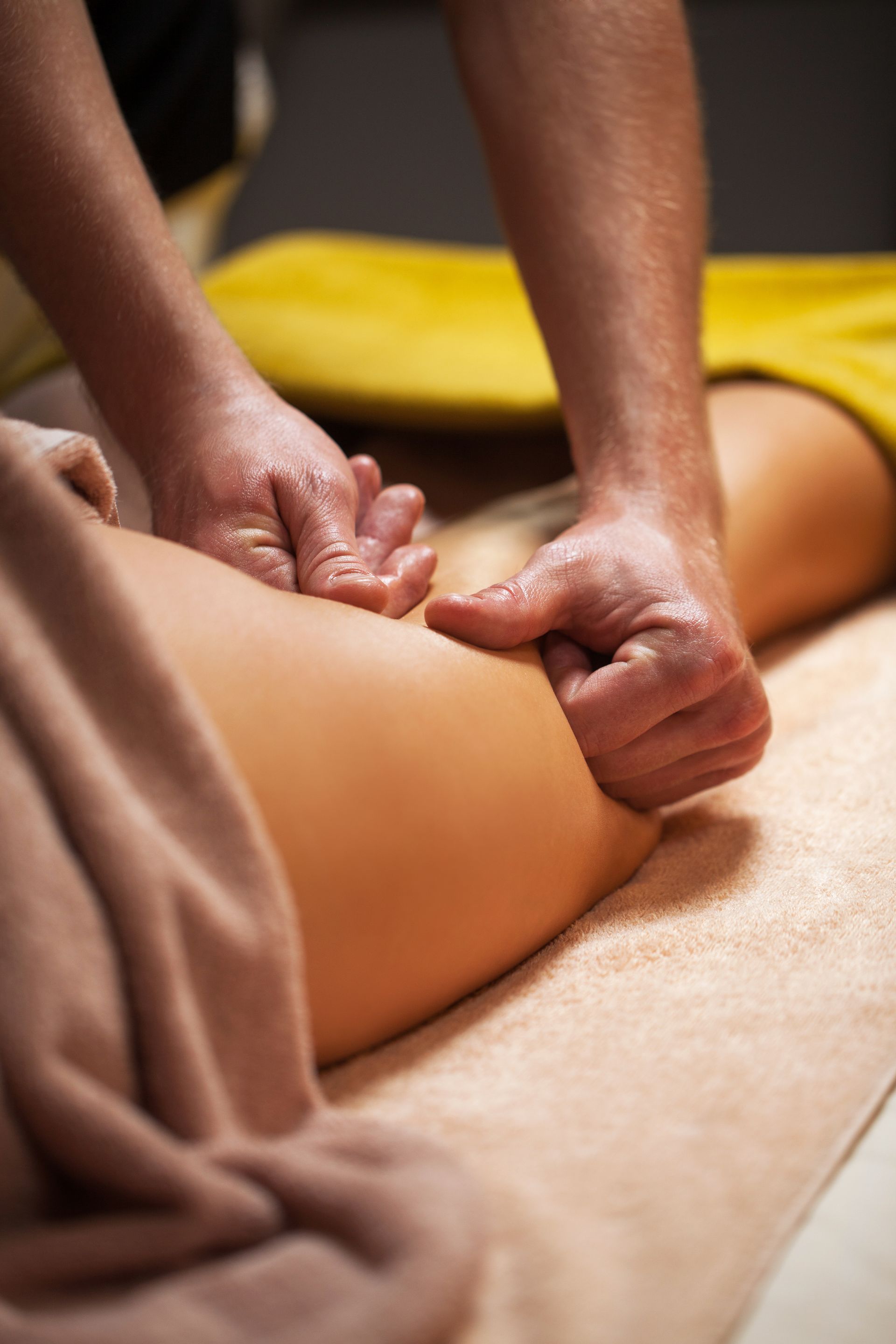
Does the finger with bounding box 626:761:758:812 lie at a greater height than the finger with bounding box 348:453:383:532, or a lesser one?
lesser

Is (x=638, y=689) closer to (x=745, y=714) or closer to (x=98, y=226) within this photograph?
(x=745, y=714)

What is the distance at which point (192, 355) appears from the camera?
63cm

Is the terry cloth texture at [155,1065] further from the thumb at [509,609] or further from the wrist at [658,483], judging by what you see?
the wrist at [658,483]

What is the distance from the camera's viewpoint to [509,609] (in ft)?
1.79

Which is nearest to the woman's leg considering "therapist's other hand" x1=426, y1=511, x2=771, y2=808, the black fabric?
"therapist's other hand" x1=426, y1=511, x2=771, y2=808

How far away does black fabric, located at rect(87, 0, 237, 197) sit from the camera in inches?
49.1

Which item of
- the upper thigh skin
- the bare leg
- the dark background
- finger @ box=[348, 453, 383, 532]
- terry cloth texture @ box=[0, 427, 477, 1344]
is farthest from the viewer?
the dark background

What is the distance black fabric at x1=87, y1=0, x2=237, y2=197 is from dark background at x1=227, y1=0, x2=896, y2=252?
0.49 metres

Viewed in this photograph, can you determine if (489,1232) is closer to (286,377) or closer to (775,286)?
(286,377)

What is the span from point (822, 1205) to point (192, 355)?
56 cm

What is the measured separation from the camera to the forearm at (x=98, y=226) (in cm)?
63

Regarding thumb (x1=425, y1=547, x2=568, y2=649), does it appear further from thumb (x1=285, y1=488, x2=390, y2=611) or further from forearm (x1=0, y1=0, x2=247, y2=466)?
forearm (x1=0, y1=0, x2=247, y2=466)

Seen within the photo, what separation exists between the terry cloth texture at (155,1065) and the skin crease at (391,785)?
0.04m

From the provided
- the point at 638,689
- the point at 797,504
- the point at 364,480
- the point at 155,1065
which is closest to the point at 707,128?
→ the point at 797,504
